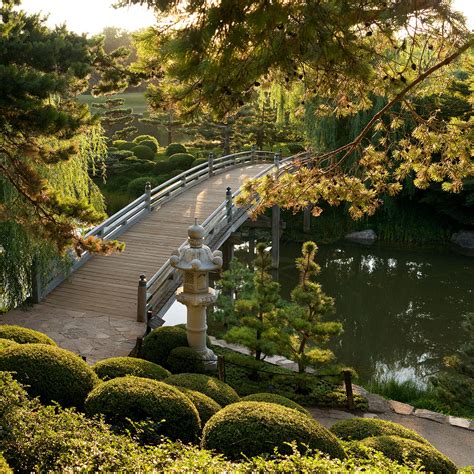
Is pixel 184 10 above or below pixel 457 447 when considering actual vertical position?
above

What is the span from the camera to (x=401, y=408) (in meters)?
8.48

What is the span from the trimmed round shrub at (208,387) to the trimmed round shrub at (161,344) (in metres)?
2.59

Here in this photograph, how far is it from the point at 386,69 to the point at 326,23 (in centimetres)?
143

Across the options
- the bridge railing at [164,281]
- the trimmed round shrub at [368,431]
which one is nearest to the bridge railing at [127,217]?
the bridge railing at [164,281]

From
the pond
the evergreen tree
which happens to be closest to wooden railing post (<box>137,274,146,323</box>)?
the evergreen tree

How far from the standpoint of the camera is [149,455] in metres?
3.50

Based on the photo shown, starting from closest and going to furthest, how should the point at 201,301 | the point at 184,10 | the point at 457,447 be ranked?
1. the point at 184,10
2. the point at 457,447
3. the point at 201,301

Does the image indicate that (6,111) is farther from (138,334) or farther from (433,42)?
(138,334)

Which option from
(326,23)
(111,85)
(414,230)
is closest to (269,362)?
(111,85)

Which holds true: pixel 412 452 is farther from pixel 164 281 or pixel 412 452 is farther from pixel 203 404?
pixel 164 281

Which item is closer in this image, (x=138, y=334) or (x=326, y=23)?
(x=326, y=23)

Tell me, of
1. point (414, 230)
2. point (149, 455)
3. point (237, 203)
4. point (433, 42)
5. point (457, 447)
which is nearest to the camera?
point (149, 455)

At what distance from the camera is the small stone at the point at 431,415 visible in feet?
26.4

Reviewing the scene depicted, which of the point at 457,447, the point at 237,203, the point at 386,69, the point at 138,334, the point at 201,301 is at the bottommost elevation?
the point at 457,447
